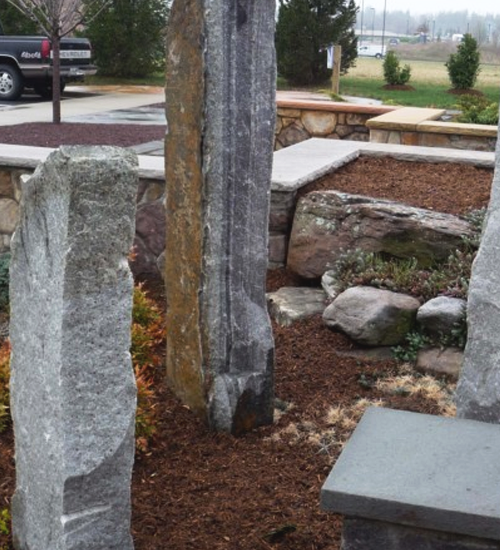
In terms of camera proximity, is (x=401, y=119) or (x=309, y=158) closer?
(x=309, y=158)

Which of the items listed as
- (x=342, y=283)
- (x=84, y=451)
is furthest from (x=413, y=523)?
(x=342, y=283)

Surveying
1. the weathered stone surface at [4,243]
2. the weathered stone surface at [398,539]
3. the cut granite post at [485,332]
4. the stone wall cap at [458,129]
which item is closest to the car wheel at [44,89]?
the stone wall cap at [458,129]

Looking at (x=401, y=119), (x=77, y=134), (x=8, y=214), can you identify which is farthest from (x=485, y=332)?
(x=77, y=134)

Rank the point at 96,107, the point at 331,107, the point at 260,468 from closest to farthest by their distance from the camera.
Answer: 1. the point at 260,468
2. the point at 331,107
3. the point at 96,107

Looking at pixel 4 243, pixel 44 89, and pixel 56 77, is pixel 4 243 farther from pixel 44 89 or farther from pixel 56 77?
pixel 44 89

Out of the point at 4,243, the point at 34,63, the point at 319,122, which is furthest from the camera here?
the point at 34,63

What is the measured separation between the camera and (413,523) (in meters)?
2.84

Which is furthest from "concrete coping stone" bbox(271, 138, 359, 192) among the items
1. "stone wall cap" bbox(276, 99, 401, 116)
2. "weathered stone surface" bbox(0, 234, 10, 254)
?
"stone wall cap" bbox(276, 99, 401, 116)

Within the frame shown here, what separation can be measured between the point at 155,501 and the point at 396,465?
117 centimetres

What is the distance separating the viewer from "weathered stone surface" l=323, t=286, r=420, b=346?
5.50 metres

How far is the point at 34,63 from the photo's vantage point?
1861cm

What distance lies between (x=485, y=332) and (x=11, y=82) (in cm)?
1635

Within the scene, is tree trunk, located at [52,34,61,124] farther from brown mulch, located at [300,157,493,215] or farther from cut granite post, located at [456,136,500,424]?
cut granite post, located at [456,136,500,424]

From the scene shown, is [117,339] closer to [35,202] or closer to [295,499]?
[35,202]
